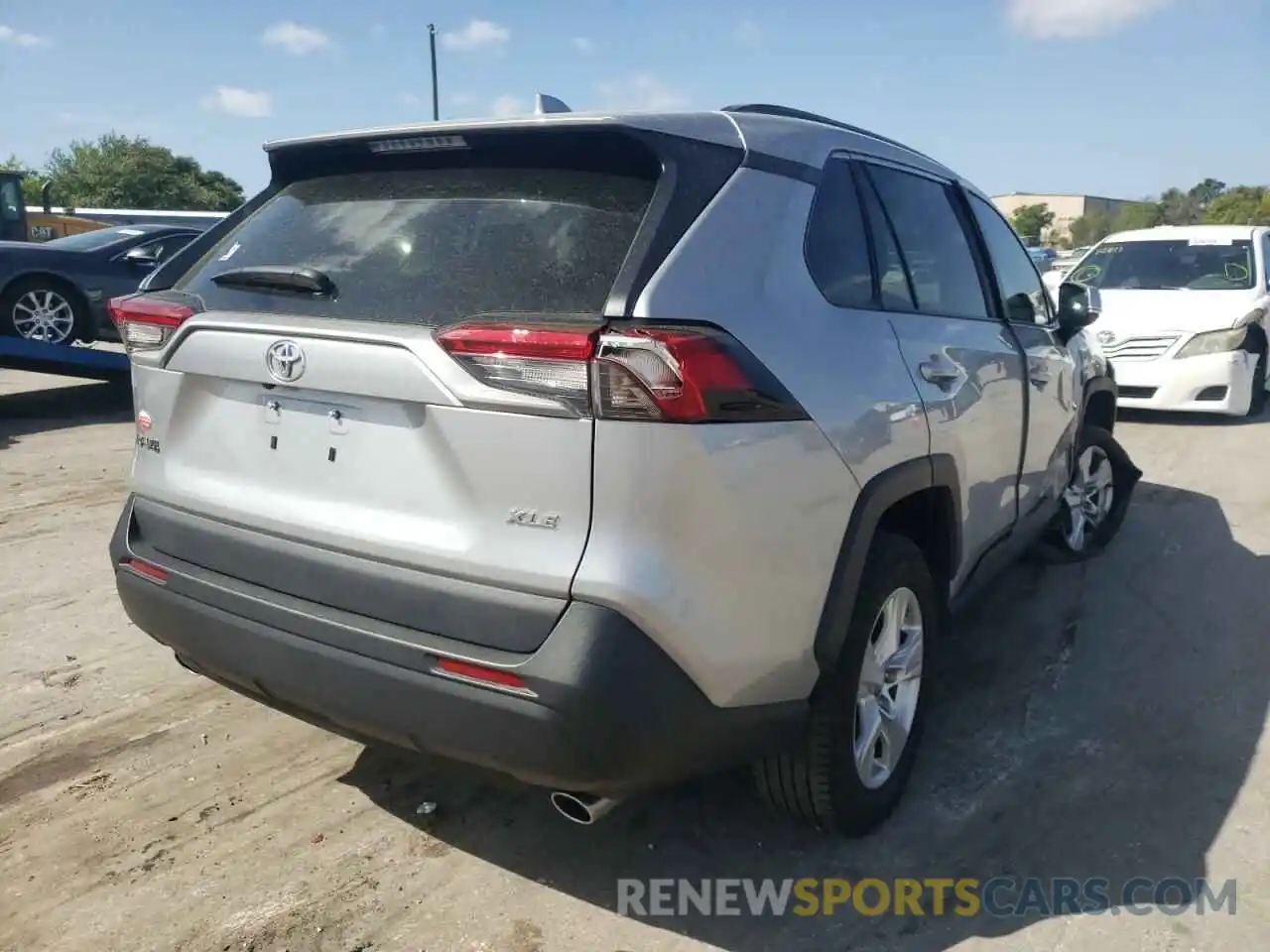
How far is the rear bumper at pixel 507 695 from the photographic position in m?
2.04

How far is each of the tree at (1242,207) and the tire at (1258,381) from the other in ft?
125

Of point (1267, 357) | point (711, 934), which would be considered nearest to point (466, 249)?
point (711, 934)

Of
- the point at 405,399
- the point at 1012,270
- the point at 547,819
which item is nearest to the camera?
the point at 405,399

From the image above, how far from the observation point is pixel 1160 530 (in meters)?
5.84

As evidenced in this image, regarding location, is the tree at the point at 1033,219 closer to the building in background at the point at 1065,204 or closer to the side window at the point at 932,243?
the building in background at the point at 1065,204

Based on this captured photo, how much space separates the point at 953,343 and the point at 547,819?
1.89m

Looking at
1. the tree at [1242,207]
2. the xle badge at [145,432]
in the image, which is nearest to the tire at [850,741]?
the xle badge at [145,432]

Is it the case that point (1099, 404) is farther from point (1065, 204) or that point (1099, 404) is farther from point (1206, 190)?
point (1065, 204)

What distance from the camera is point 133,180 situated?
5756 centimetres

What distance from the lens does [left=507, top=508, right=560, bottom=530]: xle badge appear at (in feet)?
6.77

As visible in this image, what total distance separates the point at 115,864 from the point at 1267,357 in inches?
392

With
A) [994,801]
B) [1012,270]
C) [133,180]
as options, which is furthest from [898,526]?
[133,180]

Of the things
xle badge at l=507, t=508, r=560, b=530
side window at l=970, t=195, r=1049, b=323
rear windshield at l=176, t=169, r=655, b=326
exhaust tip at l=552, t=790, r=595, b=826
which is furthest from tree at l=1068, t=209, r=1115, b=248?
xle badge at l=507, t=508, r=560, b=530

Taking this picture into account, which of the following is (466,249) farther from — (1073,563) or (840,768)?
(1073,563)
